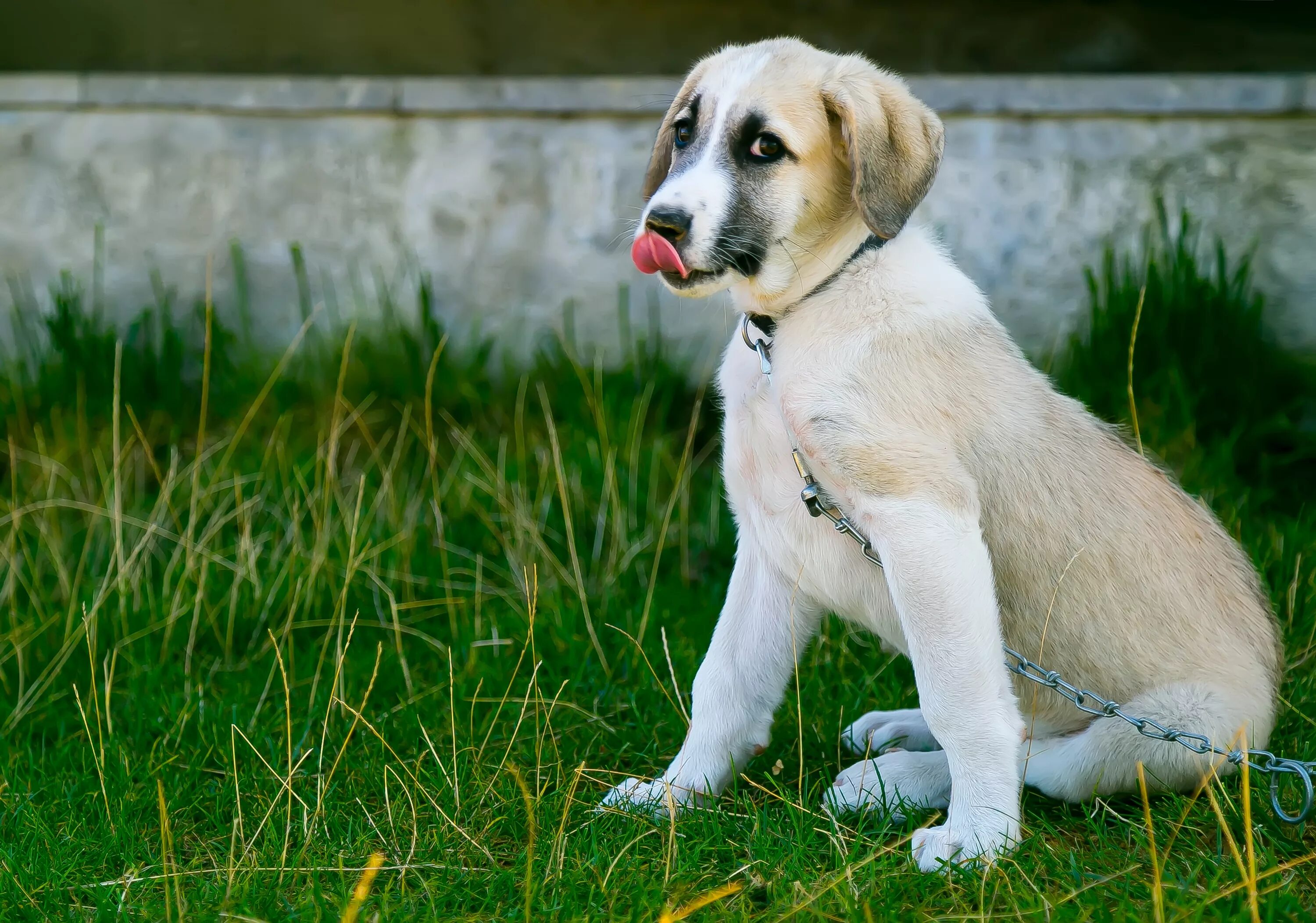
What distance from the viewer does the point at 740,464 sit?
283 cm

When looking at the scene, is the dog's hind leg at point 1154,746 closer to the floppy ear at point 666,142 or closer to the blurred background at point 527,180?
the floppy ear at point 666,142

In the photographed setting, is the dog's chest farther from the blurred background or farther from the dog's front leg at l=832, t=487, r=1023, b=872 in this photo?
the blurred background

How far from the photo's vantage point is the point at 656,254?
2.61 m

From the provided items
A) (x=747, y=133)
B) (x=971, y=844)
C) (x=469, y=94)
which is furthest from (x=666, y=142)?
(x=469, y=94)

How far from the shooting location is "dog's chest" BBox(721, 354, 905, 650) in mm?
2725

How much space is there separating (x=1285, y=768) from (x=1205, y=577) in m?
0.45

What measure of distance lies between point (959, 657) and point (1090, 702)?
1.51 feet

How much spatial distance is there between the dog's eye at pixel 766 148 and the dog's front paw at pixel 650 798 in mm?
1456

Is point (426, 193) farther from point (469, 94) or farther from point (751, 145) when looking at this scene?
point (751, 145)

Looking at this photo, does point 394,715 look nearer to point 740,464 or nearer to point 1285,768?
point 740,464

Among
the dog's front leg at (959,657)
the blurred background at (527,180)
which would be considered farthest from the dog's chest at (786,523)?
the blurred background at (527,180)

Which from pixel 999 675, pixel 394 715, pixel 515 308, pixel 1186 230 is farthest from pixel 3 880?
pixel 1186 230

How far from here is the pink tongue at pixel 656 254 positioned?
260cm

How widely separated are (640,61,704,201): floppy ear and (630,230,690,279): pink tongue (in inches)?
15.8
